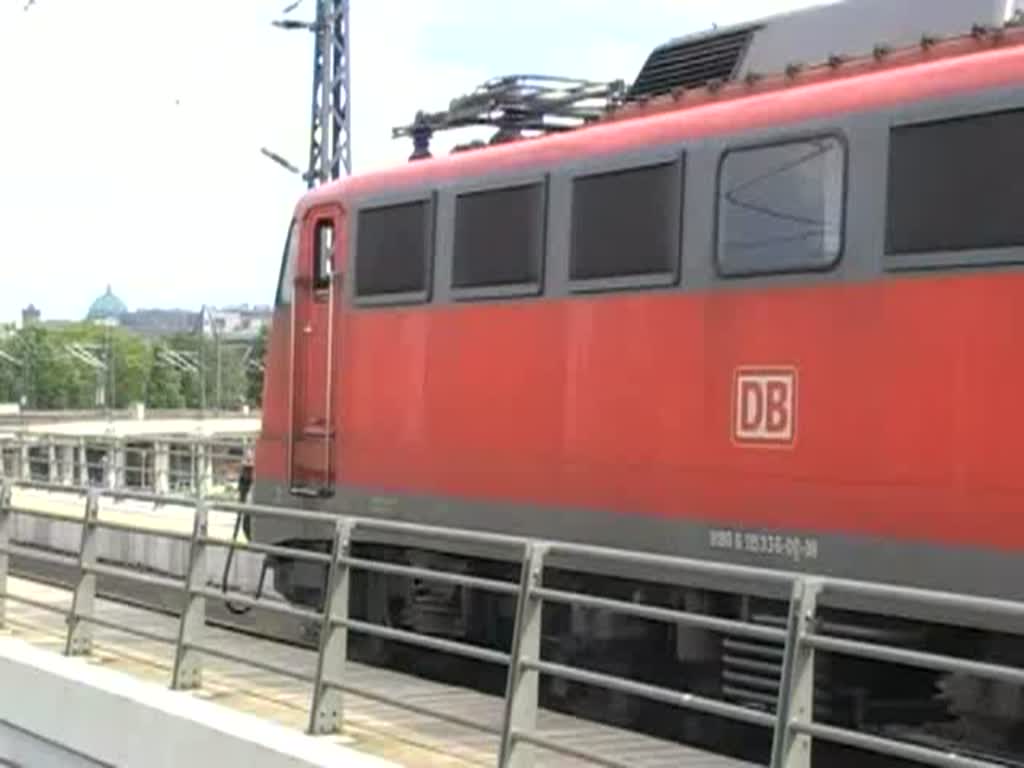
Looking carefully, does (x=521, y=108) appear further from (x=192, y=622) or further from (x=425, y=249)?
(x=192, y=622)

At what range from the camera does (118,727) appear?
876 cm

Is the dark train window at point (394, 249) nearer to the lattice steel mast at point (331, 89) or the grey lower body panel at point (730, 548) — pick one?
the grey lower body panel at point (730, 548)

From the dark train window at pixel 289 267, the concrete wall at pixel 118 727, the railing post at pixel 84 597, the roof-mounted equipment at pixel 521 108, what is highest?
the roof-mounted equipment at pixel 521 108

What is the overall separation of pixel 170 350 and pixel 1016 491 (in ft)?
322

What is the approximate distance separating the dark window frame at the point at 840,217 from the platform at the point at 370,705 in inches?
99.0

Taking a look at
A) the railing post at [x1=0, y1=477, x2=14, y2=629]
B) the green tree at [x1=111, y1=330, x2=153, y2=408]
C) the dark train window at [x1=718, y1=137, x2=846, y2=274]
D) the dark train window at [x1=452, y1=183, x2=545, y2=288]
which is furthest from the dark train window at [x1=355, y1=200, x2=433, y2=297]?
the green tree at [x1=111, y1=330, x2=153, y2=408]

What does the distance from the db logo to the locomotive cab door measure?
4448mm

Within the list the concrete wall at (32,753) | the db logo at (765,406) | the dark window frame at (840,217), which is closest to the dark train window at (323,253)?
the concrete wall at (32,753)

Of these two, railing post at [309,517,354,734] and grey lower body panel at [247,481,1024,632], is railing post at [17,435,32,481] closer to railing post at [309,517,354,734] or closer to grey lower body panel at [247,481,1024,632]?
grey lower body panel at [247,481,1024,632]

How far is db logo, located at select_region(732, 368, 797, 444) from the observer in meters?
8.81

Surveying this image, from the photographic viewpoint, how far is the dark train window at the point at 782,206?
28.5ft

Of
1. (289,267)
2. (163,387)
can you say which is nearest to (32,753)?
(289,267)

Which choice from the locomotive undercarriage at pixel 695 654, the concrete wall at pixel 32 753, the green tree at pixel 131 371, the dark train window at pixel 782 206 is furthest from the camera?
the green tree at pixel 131 371

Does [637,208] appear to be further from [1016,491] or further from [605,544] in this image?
[1016,491]
